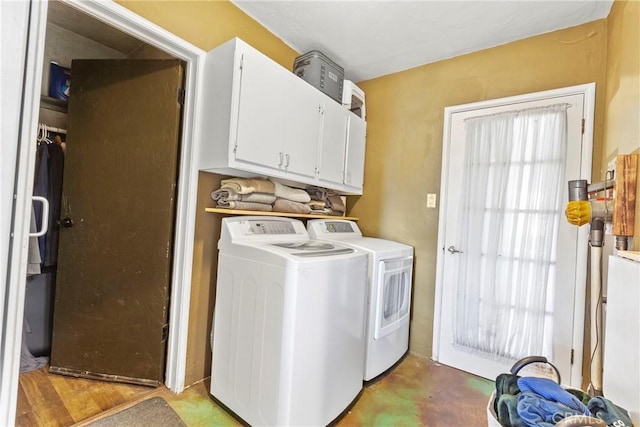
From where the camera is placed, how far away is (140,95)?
1.91 meters

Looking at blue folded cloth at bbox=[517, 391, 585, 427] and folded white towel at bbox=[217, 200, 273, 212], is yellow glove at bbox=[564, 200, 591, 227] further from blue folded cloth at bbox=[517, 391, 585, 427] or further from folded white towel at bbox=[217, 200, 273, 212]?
folded white towel at bbox=[217, 200, 273, 212]

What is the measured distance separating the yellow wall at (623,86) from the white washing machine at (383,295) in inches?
48.0

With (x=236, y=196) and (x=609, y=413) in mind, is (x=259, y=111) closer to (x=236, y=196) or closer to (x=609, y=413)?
(x=236, y=196)

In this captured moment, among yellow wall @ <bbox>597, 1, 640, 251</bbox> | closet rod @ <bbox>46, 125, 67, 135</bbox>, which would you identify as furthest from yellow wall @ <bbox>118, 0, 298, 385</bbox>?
yellow wall @ <bbox>597, 1, 640, 251</bbox>

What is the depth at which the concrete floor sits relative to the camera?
165 cm

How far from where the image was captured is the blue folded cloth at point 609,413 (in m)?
0.75

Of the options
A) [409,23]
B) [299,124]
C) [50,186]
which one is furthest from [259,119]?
[50,186]

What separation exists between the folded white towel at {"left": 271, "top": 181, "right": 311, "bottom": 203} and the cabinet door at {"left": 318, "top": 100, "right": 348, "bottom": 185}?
0.64 ft

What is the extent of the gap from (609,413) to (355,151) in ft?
7.26

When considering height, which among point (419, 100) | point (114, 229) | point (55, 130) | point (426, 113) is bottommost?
point (114, 229)

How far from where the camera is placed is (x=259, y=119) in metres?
1.71

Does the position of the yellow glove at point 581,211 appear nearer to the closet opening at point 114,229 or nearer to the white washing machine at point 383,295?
the white washing machine at point 383,295

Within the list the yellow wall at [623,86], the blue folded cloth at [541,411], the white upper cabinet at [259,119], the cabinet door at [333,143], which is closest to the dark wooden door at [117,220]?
the white upper cabinet at [259,119]

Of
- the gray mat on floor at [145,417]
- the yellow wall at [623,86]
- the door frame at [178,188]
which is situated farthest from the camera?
the gray mat on floor at [145,417]
